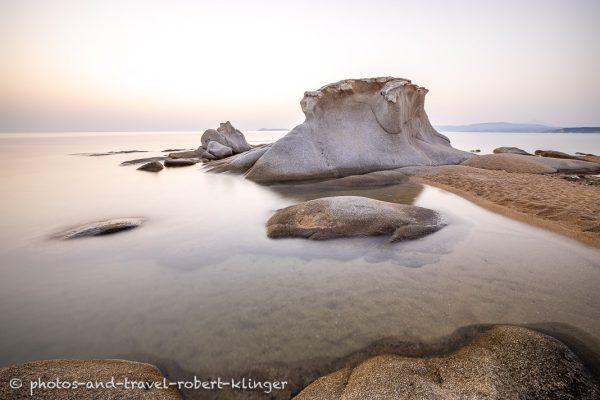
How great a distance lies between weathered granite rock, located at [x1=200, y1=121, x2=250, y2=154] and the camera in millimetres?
23922

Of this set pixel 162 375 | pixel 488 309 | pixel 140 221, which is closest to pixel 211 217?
pixel 140 221

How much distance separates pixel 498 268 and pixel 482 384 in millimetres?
2419

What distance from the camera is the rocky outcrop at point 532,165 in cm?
1260

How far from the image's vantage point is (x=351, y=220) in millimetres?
5258

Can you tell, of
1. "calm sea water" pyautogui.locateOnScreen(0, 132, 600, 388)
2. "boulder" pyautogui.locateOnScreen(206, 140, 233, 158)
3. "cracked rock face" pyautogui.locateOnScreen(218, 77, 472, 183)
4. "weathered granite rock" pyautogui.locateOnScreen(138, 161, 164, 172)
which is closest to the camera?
"calm sea water" pyautogui.locateOnScreen(0, 132, 600, 388)

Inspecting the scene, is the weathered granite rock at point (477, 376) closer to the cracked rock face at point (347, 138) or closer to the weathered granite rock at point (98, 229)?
the weathered granite rock at point (98, 229)

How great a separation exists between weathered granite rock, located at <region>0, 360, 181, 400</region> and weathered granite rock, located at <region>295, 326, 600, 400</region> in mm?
1147

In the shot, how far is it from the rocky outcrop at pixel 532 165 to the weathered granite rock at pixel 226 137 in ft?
60.2

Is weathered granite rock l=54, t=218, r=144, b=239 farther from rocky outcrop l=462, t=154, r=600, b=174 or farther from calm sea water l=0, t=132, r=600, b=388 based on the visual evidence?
rocky outcrop l=462, t=154, r=600, b=174

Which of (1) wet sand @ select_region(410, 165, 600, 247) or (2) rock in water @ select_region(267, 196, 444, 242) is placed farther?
(1) wet sand @ select_region(410, 165, 600, 247)

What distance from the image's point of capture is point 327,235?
16.4ft

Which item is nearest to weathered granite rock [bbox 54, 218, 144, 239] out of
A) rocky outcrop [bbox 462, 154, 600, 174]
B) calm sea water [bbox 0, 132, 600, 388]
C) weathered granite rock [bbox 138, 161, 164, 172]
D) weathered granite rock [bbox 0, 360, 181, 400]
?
calm sea water [bbox 0, 132, 600, 388]

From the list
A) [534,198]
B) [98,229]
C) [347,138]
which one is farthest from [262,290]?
[347,138]

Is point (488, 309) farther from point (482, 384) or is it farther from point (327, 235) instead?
point (327, 235)
